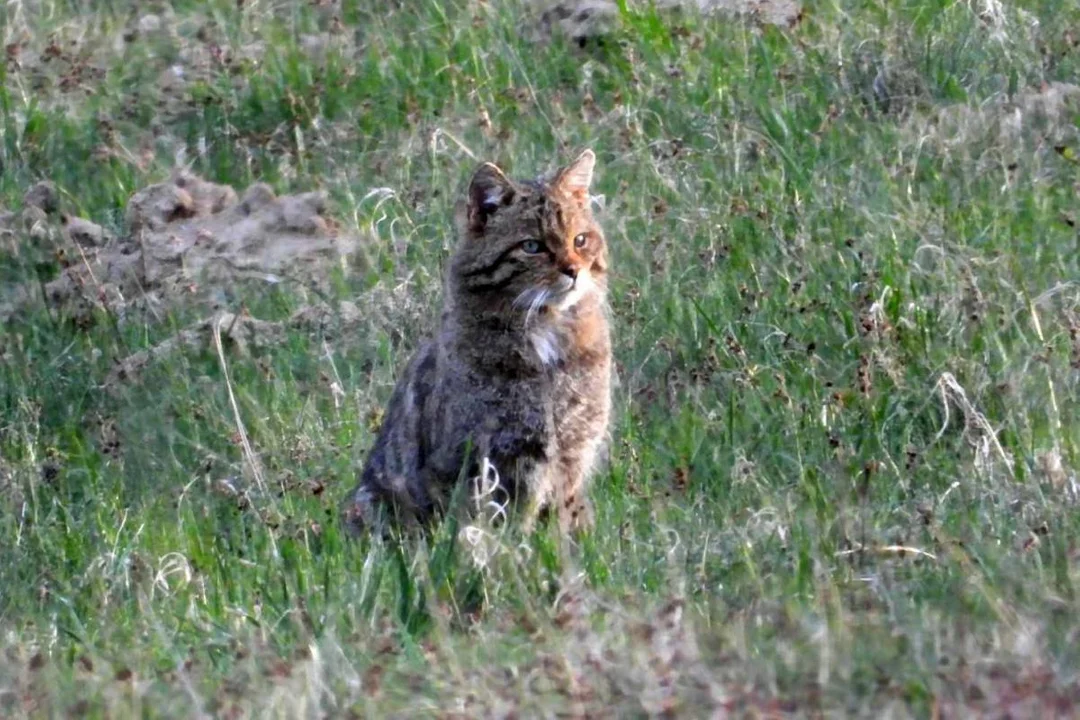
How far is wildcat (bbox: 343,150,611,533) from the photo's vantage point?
6188mm

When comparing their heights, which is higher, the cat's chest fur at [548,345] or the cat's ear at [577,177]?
the cat's ear at [577,177]

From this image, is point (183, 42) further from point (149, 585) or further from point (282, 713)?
point (282, 713)

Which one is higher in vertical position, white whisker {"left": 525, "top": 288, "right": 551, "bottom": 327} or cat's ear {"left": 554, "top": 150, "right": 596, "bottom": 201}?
cat's ear {"left": 554, "top": 150, "right": 596, "bottom": 201}

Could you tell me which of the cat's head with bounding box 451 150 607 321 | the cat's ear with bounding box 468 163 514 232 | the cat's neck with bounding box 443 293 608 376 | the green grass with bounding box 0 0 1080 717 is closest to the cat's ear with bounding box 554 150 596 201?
the cat's head with bounding box 451 150 607 321

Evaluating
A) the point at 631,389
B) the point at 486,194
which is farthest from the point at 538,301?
the point at 631,389

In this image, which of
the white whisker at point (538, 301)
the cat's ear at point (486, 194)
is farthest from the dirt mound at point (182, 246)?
the white whisker at point (538, 301)

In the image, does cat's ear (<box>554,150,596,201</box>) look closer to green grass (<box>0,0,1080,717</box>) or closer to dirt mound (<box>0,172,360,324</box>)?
green grass (<box>0,0,1080,717</box>)

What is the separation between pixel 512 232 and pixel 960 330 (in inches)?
64.6

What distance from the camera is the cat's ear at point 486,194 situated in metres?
6.46

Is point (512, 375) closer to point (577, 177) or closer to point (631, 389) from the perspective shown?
point (577, 177)

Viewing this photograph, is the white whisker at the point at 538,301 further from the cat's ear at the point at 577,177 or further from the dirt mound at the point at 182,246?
the dirt mound at the point at 182,246

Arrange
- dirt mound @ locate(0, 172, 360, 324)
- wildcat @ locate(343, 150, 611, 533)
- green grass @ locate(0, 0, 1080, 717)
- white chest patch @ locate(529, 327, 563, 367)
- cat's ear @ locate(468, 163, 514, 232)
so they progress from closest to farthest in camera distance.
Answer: green grass @ locate(0, 0, 1080, 717), wildcat @ locate(343, 150, 611, 533), white chest patch @ locate(529, 327, 563, 367), cat's ear @ locate(468, 163, 514, 232), dirt mound @ locate(0, 172, 360, 324)

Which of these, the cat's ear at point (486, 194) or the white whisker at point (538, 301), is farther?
the cat's ear at point (486, 194)

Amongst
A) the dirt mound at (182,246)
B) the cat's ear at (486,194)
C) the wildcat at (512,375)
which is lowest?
the dirt mound at (182,246)
